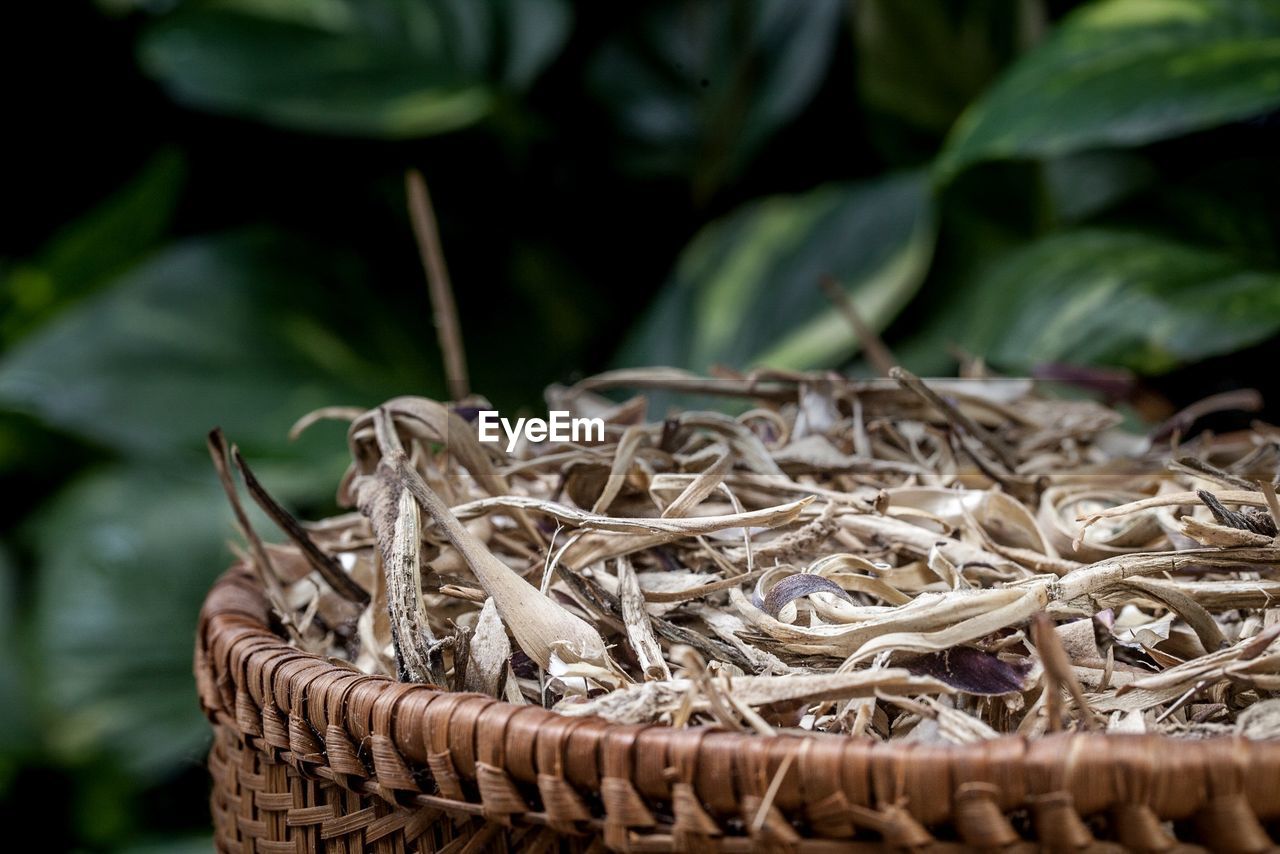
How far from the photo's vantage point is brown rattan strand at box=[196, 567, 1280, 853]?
0.66 ft

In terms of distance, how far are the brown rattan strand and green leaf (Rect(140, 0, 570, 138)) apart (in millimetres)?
774

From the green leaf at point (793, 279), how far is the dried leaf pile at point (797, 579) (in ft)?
1.41

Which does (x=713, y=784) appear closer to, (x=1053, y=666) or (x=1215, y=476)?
(x=1053, y=666)

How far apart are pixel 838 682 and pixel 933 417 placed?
0.23 metres

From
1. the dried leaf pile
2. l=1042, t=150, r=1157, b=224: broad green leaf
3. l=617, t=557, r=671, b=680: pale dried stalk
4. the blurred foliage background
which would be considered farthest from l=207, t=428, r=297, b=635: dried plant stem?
l=1042, t=150, r=1157, b=224: broad green leaf

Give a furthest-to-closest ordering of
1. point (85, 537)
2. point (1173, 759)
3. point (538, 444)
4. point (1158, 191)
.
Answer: point (85, 537)
point (1158, 191)
point (538, 444)
point (1173, 759)

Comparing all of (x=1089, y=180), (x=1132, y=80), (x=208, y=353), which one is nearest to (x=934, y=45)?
(x=1089, y=180)

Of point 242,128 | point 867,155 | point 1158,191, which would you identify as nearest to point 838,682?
point 1158,191

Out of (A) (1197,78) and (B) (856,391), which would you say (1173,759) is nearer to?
(B) (856,391)

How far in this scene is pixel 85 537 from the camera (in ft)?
3.05

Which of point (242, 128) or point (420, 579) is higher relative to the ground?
point (242, 128)

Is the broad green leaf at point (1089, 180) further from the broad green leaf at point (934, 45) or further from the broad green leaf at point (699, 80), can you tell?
the broad green leaf at point (699, 80)

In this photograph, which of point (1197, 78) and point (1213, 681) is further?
point (1197, 78)

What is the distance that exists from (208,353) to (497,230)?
39cm
